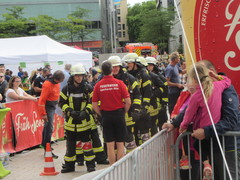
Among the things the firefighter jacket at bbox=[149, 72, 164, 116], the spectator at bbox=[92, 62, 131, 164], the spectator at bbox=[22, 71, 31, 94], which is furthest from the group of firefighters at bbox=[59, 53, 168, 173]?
the spectator at bbox=[22, 71, 31, 94]

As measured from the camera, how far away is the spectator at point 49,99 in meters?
8.33

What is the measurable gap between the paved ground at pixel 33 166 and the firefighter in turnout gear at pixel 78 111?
0.31m

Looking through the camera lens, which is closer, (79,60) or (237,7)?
(237,7)

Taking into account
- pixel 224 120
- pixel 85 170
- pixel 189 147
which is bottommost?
pixel 85 170

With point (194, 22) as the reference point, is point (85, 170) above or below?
below

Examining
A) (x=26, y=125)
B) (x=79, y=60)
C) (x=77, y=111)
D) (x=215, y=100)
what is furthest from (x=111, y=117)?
(x=79, y=60)

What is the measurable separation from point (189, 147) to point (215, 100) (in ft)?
2.45

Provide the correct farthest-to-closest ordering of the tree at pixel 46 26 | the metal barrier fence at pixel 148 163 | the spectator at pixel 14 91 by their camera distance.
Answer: the tree at pixel 46 26
the spectator at pixel 14 91
the metal barrier fence at pixel 148 163

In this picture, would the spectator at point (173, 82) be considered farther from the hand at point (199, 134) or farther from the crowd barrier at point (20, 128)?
the hand at point (199, 134)

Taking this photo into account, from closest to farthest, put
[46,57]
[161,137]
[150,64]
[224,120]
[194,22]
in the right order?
1. [224,120]
2. [161,137]
3. [194,22]
4. [150,64]
5. [46,57]

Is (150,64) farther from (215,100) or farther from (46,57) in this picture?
(46,57)

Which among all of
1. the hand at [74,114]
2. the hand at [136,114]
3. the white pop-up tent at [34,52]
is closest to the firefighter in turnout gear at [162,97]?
the hand at [136,114]

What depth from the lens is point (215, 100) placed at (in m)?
3.91

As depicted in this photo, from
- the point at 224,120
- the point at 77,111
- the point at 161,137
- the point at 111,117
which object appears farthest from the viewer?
the point at 77,111
